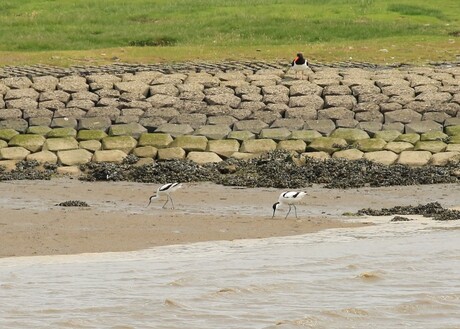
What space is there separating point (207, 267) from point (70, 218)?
4.22 m

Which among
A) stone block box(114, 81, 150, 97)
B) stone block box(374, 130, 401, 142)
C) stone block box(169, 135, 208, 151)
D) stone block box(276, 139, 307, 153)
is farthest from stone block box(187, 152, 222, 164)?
stone block box(114, 81, 150, 97)

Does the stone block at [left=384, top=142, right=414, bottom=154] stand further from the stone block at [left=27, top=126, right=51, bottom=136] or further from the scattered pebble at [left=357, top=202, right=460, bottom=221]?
the stone block at [left=27, top=126, right=51, bottom=136]

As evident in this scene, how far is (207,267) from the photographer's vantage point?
1174 cm

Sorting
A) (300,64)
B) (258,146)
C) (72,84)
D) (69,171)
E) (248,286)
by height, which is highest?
(248,286)

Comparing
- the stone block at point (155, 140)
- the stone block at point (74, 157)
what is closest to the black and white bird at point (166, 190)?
the stone block at point (74, 157)

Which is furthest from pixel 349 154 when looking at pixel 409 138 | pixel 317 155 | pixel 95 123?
pixel 95 123

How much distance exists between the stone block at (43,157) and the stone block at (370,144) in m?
5.19

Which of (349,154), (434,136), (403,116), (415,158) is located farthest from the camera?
(403,116)

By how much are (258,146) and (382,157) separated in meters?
2.15

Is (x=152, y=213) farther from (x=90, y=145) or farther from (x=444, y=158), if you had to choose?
(x=444, y=158)

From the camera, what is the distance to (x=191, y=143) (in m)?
20.7

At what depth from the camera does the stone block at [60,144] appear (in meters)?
20.7

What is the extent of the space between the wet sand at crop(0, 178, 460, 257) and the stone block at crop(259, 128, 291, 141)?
236cm

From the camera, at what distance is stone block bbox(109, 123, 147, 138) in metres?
21.2
